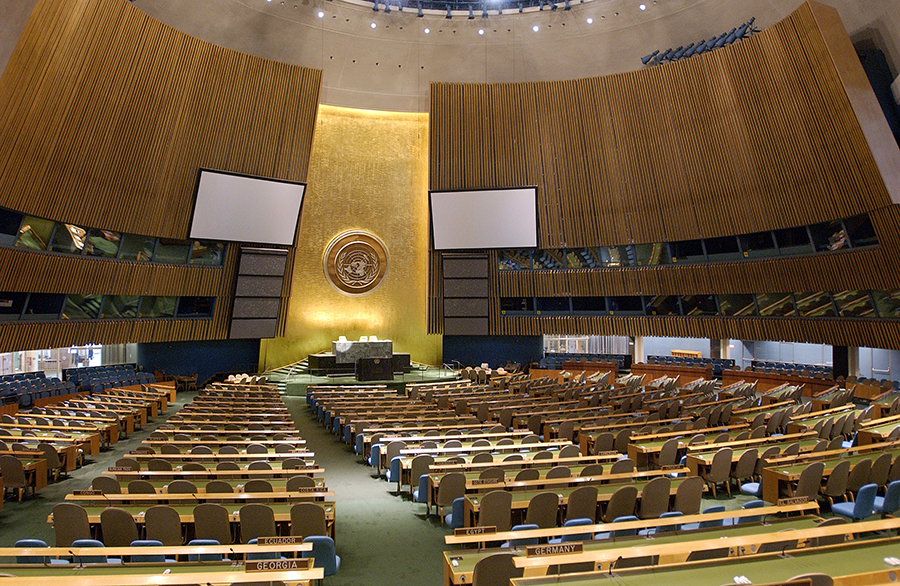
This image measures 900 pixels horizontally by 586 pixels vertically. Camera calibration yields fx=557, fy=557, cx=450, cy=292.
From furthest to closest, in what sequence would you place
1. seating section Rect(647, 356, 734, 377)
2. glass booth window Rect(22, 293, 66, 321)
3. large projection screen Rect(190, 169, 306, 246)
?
seating section Rect(647, 356, 734, 377), large projection screen Rect(190, 169, 306, 246), glass booth window Rect(22, 293, 66, 321)

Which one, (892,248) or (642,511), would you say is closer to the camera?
(642,511)

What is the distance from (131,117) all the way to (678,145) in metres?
17.3

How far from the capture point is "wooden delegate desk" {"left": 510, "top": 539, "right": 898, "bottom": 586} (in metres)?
3.46

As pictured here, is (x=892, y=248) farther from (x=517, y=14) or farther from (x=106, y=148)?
(x=106, y=148)

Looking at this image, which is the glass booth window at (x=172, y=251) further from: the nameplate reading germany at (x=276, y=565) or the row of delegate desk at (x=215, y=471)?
the nameplate reading germany at (x=276, y=565)

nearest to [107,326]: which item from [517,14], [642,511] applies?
[642,511]

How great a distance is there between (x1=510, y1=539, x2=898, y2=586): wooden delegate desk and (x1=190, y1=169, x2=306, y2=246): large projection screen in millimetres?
17967

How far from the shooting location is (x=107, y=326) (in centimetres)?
1684

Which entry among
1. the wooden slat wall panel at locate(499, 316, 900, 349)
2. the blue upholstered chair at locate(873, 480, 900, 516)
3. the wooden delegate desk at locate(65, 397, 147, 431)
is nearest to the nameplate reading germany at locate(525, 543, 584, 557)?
the blue upholstered chair at locate(873, 480, 900, 516)

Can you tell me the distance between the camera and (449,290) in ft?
73.8

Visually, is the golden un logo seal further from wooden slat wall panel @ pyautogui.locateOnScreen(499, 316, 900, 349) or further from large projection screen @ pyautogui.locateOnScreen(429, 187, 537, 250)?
A: wooden slat wall panel @ pyautogui.locateOnScreen(499, 316, 900, 349)

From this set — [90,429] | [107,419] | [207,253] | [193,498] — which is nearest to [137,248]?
[207,253]

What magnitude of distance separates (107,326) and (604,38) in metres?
20.7

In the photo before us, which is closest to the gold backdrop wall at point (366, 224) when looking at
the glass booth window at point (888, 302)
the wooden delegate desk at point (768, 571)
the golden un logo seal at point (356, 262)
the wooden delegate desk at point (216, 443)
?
the golden un logo seal at point (356, 262)
